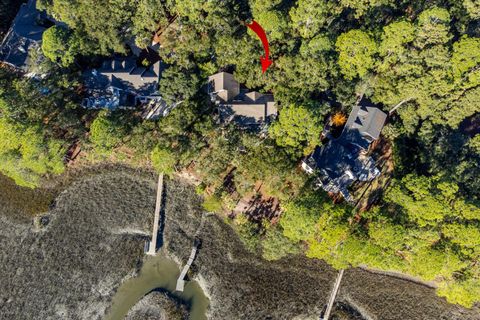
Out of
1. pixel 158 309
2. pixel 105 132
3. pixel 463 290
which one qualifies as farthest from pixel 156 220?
pixel 463 290

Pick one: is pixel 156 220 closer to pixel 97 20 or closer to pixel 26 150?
pixel 26 150

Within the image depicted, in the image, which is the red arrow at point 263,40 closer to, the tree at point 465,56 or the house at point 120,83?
the house at point 120,83

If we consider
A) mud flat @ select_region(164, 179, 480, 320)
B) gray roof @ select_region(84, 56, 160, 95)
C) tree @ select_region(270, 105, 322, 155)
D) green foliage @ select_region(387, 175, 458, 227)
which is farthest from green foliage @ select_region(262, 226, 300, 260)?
gray roof @ select_region(84, 56, 160, 95)

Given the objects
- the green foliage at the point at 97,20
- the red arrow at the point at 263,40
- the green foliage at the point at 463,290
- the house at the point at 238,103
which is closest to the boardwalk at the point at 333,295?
the green foliage at the point at 463,290

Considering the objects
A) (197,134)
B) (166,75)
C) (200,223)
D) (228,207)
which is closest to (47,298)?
(200,223)

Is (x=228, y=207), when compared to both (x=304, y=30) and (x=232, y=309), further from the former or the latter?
(x=304, y=30)

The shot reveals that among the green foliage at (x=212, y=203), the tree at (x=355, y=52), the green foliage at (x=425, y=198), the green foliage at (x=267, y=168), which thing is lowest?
the green foliage at (x=212, y=203)

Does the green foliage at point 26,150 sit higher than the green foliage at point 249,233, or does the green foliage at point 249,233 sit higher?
the green foliage at point 26,150
